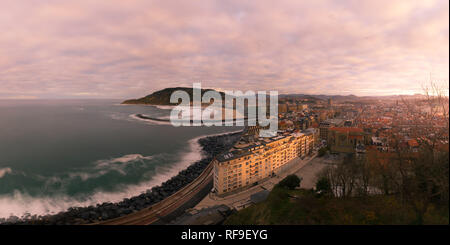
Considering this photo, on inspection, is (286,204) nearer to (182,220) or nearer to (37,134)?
(182,220)

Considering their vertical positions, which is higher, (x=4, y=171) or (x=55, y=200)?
(x=4, y=171)

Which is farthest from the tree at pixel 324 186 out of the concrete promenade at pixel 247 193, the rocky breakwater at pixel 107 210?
the rocky breakwater at pixel 107 210

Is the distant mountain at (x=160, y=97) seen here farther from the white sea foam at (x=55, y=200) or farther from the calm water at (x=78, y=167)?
the white sea foam at (x=55, y=200)

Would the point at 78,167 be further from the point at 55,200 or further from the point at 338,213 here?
the point at 338,213

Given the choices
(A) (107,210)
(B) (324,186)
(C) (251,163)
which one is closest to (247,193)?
(C) (251,163)

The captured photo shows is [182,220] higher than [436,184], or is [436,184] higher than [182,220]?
[436,184]

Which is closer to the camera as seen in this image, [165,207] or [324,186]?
[324,186]

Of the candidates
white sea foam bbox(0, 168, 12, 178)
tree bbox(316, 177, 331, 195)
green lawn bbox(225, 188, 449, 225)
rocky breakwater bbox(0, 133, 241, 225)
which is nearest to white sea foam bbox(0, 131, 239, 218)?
rocky breakwater bbox(0, 133, 241, 225)
